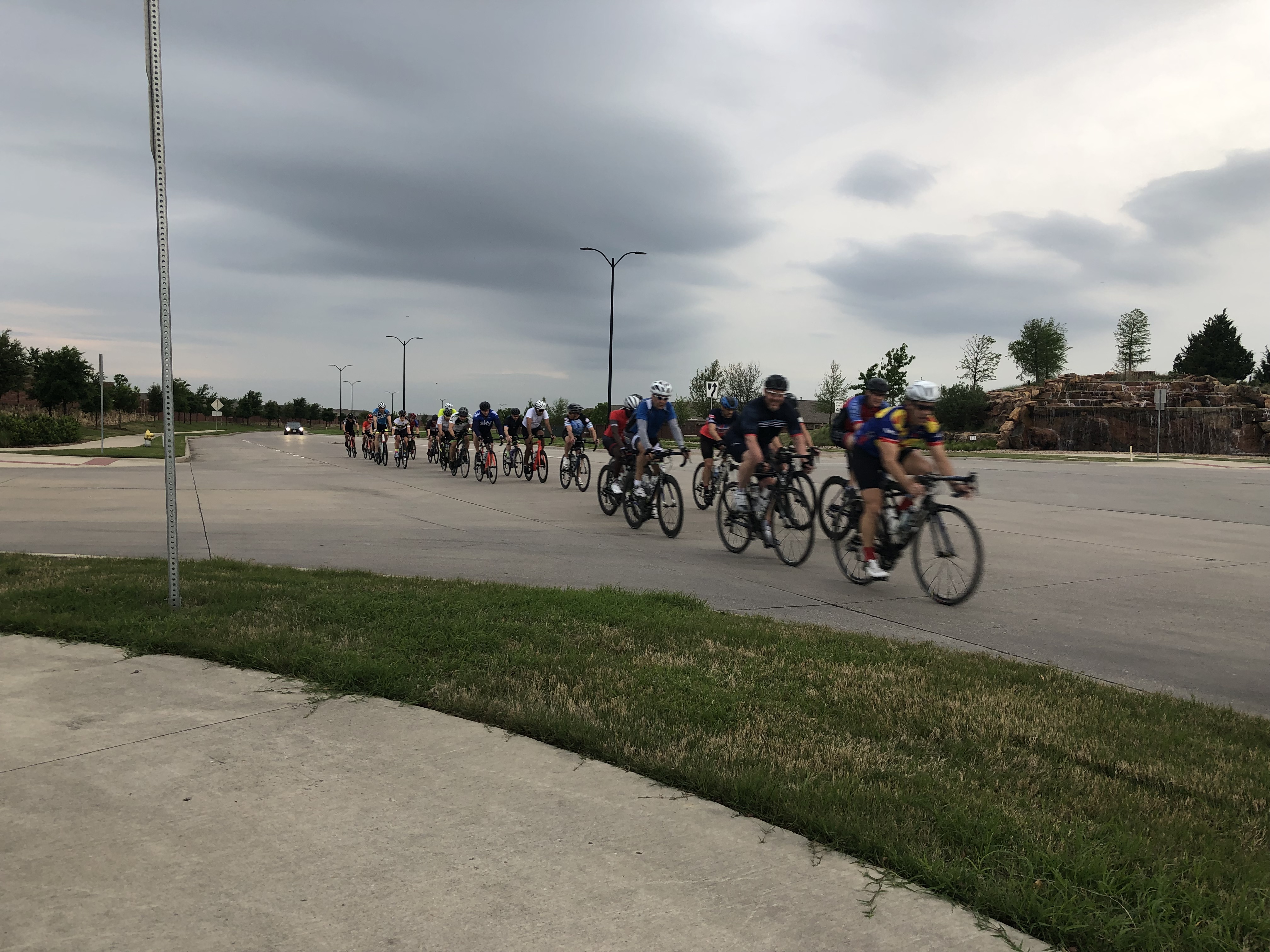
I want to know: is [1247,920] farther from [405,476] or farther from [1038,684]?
[405,476]

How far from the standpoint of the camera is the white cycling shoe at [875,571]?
27.7 feet

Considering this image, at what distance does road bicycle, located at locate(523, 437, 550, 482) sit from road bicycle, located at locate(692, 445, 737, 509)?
6475mm

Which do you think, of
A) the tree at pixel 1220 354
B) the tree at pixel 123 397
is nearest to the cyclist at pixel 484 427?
the tree at pixel 123 397

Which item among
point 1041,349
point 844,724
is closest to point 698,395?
point 1041,349

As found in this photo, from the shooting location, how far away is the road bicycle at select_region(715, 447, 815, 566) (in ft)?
32.9

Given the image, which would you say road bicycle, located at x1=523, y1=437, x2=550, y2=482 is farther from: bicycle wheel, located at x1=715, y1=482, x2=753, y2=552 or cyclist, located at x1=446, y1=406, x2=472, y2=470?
bicycle wheel, located at x1=715, y1=482, x2=753, y2=552

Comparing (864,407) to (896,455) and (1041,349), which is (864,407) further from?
(1041,349)

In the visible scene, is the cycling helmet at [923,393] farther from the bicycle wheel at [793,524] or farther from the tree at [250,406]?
the tree at [250,406]

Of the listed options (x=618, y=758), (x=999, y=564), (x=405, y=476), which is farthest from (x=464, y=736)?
(x=405, y=476)

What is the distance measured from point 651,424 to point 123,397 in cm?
8257

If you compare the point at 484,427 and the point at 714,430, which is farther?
the point at 484,427

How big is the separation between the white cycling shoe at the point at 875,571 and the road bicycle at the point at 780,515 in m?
1.28

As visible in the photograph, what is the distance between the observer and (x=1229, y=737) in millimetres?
4215

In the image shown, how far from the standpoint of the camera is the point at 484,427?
22.2m
